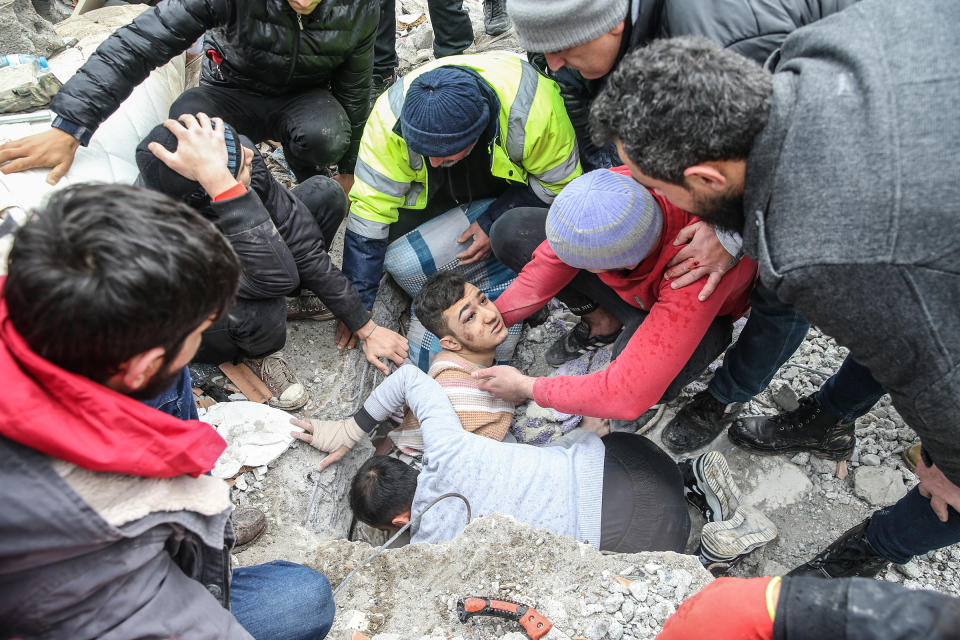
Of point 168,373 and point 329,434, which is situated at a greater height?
point 168,373

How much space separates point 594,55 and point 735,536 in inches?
79.9

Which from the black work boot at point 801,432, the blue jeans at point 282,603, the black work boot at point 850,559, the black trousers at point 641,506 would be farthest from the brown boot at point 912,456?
the blue jeans at point 282,603

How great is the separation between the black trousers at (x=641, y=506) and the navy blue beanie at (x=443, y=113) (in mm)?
1543

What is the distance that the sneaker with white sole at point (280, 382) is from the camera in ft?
9.77

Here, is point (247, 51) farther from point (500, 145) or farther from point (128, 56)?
point (500, 145)

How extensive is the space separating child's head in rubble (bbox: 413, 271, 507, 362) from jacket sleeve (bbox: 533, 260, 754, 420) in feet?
2.14

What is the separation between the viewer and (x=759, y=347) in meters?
2.54

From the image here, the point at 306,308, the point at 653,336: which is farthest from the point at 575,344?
the point at 306,308

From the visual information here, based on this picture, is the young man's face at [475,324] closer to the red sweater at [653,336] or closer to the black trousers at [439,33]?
the red sweater at [653,336]

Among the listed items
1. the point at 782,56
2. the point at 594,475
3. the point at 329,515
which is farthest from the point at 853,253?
the point at 329,515

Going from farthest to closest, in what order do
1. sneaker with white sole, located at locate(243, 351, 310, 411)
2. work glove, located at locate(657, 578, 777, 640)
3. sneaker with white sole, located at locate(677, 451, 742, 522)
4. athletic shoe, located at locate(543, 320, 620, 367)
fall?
1. athletic shoe, located at locate(543, 320, 620, 367)
2. sneaker with white sole, located at locate(243, 351, 310, 411)
3. sneaker with white sole, located at locate(677, 451, 742, 522)
4. work glove, located at locate(657, 578, 777, 640)

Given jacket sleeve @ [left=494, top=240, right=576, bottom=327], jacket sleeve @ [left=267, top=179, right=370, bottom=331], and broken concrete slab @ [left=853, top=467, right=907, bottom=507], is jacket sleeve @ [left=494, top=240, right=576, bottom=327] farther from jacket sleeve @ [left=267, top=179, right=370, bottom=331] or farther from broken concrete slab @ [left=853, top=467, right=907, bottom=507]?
broken concrete slab @ [left=853, top=467, right=907, bottom=507]

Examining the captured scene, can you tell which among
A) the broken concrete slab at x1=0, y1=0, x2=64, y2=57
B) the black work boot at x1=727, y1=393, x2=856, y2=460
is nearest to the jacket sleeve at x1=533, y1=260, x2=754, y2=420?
the black work boot at x1=727, y1=393, x2=856, y2=460

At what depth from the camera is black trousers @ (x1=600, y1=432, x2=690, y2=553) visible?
2.32 m
